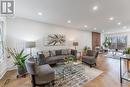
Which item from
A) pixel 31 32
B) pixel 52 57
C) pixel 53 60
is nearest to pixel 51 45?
pixel 52 57

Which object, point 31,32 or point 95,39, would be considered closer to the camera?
point 31,32

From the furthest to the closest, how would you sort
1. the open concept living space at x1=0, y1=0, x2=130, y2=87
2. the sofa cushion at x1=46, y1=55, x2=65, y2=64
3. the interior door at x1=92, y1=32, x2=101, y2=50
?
1. the interior door at x1=92, y1=32, x2=101, y2=50
2. the sofa cushion at x1=46, y1=55, x2=65, y2=64
3. the open concept living space at x1=0, y1=0, x2=130, y2=87

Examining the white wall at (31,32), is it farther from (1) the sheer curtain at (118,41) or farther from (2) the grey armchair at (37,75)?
(1) the sheer curtain at (118,41)

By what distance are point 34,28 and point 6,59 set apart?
2246 millimetres

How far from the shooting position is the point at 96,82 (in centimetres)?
362

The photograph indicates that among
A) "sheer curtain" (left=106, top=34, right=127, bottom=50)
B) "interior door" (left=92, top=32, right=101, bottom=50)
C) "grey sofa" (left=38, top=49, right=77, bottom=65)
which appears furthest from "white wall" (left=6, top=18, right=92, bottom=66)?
"sheer curtain" (left=106, top=34, right=127, bottom=50)

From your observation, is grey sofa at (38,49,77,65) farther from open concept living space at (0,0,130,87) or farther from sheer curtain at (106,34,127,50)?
sheer curtain at (106,34,127,50)

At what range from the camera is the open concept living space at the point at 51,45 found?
3449mm

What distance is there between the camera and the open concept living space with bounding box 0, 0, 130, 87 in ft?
11.3

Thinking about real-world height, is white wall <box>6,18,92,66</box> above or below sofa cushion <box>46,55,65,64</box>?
above

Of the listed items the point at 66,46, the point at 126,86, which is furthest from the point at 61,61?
the point at 126,86

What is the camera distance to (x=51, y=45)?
267 inches

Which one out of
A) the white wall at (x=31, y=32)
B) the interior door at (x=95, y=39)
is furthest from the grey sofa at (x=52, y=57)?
the interior door at (x=95, y=39)

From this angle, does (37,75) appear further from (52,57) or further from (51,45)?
(51,45)
